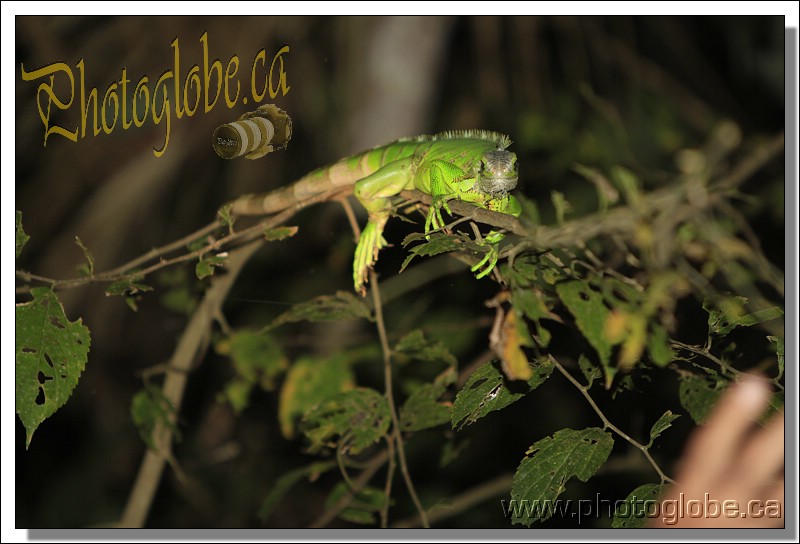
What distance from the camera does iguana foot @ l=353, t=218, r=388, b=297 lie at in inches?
53.4

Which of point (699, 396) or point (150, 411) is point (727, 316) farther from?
point (150, 411)

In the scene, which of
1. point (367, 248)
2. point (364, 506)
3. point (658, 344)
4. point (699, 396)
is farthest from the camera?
point (364, 506)

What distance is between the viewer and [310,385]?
191cm

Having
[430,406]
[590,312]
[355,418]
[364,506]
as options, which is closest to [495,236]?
[590,312]

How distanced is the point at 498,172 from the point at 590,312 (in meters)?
0.36

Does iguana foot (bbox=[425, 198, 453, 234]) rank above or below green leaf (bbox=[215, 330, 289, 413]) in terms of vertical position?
above

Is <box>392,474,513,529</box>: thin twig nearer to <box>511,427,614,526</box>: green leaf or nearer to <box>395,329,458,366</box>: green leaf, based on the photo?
<box>395,329,458,366</box>: green leaf

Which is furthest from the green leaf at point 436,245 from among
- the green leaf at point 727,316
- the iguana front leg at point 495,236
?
the green leaf at point 727,316

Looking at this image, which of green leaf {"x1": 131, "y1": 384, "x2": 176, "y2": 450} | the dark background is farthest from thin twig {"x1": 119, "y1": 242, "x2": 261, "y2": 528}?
the dark background

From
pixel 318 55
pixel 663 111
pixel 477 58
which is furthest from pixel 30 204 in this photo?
pixel 663 111

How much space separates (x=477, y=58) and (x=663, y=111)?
0.63 meters

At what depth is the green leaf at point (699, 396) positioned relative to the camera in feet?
4.10

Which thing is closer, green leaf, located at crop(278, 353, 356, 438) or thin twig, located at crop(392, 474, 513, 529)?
thin twig, located at crop(392, 474, 513, 529)

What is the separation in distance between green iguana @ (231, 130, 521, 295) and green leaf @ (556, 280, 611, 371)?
0.20 m
